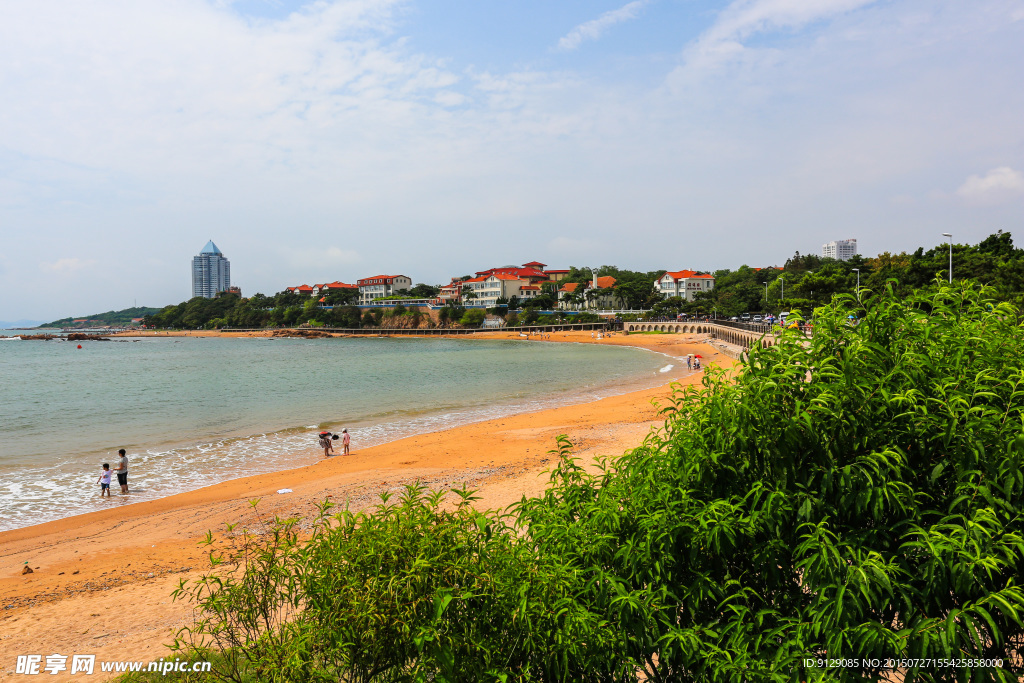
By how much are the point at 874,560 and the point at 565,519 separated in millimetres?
1727

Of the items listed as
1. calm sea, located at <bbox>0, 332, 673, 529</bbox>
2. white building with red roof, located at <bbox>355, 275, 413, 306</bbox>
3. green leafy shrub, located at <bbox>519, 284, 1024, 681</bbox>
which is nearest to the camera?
green leafy shrub, located at <bbox>519, 284, 1024, 681</bbox>

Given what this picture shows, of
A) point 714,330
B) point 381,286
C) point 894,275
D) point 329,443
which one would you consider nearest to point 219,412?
point 329,443

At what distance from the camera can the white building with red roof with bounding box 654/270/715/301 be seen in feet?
415

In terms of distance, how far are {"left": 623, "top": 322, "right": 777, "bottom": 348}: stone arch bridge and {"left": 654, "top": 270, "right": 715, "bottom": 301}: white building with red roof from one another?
940 inches

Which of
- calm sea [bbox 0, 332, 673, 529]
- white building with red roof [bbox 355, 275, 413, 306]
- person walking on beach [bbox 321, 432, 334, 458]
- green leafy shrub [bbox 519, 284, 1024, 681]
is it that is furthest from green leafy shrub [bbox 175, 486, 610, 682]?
white building with red roof [bbox 355, 275, 413, 306]

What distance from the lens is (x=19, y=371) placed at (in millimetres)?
61750

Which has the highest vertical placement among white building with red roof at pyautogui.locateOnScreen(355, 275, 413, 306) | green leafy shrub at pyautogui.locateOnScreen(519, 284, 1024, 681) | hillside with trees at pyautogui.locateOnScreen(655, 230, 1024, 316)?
white building with red roof at pyautogui.locateOnScreen(355, 275, 413, 306)

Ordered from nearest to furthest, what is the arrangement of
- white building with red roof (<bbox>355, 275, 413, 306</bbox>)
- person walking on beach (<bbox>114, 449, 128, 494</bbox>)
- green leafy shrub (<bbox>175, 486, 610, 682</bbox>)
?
green leafy shrub (<bbox>175, 486, 610, 682</bbox>) < person walking on beach (<bbox>114, 449, 128, 494</bbox>) < white building with red roof (<bbox>355, 275, 413, 306</bbox>)

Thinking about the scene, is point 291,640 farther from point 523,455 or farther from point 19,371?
point 19,371

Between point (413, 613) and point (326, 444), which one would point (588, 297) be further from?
point (413, 613)

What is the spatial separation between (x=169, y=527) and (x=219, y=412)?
19599 mm

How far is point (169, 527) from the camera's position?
12.2 metres

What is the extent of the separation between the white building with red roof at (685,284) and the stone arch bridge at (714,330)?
23863mm

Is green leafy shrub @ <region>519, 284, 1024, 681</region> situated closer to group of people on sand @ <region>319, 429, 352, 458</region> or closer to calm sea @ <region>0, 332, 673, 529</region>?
calm sea @ <region>0, 332, 673, 529</region>
